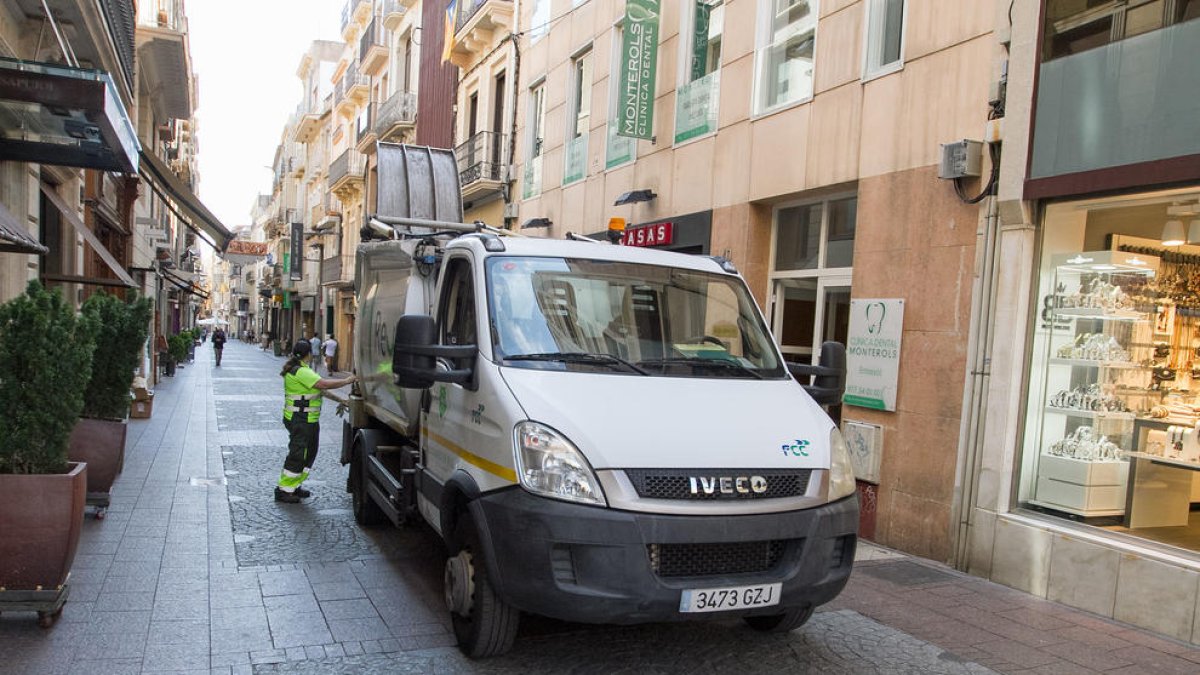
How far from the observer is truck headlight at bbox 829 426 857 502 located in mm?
4027

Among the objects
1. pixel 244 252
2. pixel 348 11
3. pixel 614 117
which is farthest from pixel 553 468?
pixel 348 11

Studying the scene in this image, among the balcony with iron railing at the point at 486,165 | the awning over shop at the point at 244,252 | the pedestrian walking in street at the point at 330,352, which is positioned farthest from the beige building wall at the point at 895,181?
the awning over shop at the point at 244,252

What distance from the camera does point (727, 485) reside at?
3680 mm

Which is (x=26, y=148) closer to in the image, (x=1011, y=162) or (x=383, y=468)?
(x=383, y=468)

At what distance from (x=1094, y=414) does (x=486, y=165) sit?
13867 mm

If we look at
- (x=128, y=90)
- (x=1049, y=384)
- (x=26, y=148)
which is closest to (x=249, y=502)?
(x=26, y=148)

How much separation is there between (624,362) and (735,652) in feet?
5.52

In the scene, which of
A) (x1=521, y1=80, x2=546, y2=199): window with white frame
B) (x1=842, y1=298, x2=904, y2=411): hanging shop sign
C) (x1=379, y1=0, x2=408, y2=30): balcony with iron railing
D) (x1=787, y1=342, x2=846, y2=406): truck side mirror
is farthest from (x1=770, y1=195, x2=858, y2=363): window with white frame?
(x1=379, y1=0, x2=408, y2=30): balcony with iron railing

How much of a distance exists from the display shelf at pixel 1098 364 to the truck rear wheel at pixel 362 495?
17.9ft

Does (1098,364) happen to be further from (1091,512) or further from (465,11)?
(465,11)

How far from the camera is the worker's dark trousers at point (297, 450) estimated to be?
764 centimetres

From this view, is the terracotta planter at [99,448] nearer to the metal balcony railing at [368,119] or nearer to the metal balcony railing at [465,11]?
the metal balcony railing at [465,11]

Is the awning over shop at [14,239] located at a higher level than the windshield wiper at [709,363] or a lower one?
higher

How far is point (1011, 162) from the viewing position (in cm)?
616
